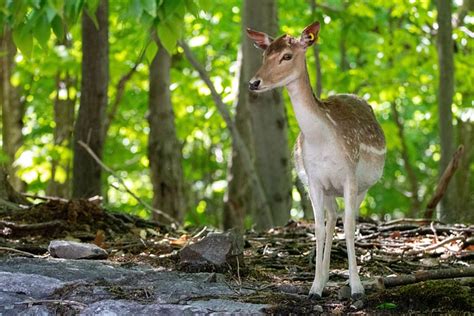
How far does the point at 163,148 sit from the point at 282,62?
24.0 ft

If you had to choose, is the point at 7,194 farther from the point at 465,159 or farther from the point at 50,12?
the point at 465,159

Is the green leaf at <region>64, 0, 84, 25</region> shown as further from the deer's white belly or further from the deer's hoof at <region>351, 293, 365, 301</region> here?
the deer's hoof at <region>351, 293, 365, 301</region>


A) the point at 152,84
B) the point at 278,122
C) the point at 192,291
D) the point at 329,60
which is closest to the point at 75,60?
the point at 152,84

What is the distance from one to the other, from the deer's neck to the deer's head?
42 mm

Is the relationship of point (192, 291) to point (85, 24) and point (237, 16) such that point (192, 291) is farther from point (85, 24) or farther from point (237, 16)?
point (237, 16)

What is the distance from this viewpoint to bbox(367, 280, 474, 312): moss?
4.15 meters

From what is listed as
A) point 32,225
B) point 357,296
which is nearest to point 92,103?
point 32,225

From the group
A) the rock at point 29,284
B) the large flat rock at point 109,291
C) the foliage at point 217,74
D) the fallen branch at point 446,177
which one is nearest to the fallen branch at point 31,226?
the large flat rock at point 109,291

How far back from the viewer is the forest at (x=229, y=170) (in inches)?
177

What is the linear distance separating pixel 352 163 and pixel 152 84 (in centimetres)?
745

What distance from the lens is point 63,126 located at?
15.9 meters

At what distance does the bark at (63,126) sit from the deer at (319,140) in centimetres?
1028

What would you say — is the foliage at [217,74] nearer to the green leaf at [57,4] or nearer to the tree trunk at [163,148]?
the tree trunk at [163,148]

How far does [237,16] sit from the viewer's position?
1666 centimetres
